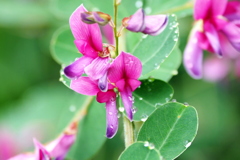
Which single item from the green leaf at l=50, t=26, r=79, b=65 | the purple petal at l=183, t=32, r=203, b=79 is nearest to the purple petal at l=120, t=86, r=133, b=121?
the purple petal at l=183, t=32, r=203, b=79

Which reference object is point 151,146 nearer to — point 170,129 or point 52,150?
point 170,129

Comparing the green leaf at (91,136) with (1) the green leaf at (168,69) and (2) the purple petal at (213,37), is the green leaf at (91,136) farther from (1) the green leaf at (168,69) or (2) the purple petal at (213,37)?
(2) the purple petal at (213,37)

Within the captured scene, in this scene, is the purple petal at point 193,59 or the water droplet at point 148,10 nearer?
the purple petal at point 193,59

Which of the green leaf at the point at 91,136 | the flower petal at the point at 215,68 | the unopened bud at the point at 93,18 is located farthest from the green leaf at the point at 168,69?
the flower petal at the point at 215,68

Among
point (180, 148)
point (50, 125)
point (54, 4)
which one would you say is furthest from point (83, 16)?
point (50, 125)

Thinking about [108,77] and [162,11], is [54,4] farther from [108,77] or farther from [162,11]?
[108,77]

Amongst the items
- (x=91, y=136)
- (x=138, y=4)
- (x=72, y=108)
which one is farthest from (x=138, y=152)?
(x=138, y=4)
